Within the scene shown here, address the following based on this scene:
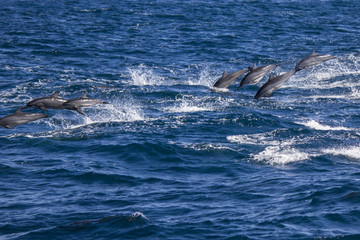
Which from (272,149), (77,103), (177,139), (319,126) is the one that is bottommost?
(177,139)

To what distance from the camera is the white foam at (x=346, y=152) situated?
17.5 meters

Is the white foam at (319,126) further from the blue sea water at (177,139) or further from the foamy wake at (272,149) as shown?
the foamy wake at (272,149)

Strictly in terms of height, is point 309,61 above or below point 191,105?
above

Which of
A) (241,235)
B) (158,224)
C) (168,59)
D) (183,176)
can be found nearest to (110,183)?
(183,176)

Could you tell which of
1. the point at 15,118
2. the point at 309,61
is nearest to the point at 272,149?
the point at 309,61

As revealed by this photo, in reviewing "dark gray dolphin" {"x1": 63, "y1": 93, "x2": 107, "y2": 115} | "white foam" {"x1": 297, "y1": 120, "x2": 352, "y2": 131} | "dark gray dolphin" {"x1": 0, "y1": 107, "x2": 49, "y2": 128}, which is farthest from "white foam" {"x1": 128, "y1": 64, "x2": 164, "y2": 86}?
"dark gray dolphin" {"x1": 0, "y1": 107, "x2": 49, "y2": 128}

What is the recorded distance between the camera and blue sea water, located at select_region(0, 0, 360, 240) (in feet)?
43.9

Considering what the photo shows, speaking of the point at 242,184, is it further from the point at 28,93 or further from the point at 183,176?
the point at 28,93

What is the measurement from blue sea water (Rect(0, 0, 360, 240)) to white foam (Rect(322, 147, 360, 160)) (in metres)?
0.06

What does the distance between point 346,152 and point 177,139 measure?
526cm

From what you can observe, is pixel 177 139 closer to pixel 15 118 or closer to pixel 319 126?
pixel 319 126

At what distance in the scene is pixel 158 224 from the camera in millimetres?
13141

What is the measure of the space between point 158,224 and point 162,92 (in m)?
13.7

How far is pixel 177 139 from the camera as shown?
19.6 meters
